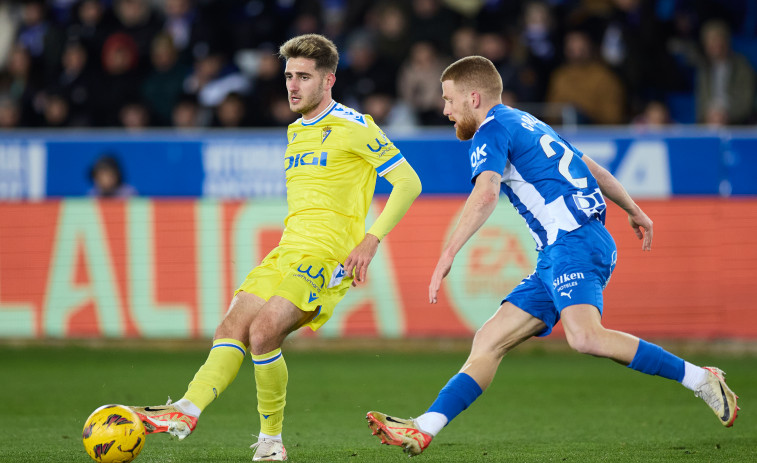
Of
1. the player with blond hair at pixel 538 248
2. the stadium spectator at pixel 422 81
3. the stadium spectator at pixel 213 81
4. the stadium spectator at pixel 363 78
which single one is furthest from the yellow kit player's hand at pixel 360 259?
the stadium spectator at pixel 213 81

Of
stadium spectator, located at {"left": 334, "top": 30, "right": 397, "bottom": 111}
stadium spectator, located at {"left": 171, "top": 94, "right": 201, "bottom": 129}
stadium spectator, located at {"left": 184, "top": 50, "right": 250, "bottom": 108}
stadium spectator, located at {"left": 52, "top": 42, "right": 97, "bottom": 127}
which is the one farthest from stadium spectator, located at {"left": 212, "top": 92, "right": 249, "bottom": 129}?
stadium spectator, located at {"left": 52, "top": 42, "right": 97, "bottom": 127}

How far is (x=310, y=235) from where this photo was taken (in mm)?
5812

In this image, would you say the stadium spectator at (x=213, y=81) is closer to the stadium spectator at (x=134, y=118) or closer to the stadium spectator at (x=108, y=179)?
the stadium spectator at (x=134, y=118)

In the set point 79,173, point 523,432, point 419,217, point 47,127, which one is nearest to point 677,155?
point 419,217

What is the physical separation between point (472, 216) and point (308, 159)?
3.73 feet

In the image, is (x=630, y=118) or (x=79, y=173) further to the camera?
(x=630, y=118)

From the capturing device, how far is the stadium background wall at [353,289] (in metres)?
11.4

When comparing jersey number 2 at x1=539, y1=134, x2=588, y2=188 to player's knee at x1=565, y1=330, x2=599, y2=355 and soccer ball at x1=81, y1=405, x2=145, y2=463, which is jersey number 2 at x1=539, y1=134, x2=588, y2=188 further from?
soccer ball at x1=81, y1=405, x2=145, y2=463

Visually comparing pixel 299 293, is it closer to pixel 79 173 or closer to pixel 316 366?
pixel 316 366

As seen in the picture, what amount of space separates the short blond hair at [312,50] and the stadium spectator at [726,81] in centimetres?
846

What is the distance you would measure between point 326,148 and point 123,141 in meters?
6.54

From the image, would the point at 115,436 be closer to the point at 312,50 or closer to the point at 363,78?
the point at 312,50

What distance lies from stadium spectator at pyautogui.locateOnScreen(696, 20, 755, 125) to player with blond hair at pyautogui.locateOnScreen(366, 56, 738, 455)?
8.10 metres

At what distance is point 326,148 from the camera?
5922 millimetres
